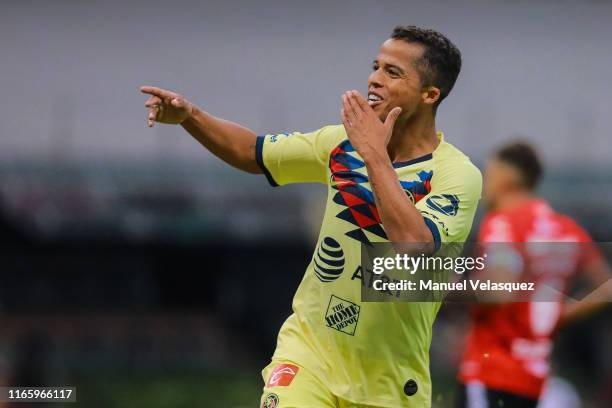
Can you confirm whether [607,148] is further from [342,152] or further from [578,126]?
[342,152]

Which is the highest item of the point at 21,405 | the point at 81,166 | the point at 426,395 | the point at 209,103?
the point at 209,103

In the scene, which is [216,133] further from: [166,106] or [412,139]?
[412,139]

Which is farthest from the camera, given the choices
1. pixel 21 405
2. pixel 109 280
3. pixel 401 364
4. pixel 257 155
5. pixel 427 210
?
pixel 109 280

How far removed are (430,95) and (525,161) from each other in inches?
89.0

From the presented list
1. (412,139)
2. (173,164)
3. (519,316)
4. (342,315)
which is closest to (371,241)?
(342,315)

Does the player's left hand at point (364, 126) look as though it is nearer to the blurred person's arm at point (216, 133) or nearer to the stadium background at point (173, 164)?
the blurred person's arm at point (216, 133)

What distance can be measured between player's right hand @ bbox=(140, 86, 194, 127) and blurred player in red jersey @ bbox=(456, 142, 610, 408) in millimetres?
2172

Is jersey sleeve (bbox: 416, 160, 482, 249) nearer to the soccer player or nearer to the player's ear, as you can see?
the soccer player

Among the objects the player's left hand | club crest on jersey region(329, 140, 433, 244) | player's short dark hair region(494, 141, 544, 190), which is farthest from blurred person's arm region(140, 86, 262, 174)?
player's short dark hair region(494, 141, 544, 190)

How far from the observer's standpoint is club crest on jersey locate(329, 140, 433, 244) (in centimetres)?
421

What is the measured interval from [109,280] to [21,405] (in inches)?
301

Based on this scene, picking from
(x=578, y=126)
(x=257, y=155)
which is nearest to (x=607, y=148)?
(x=578, y=126)

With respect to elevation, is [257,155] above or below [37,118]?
below

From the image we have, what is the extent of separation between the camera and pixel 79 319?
14961 mm
